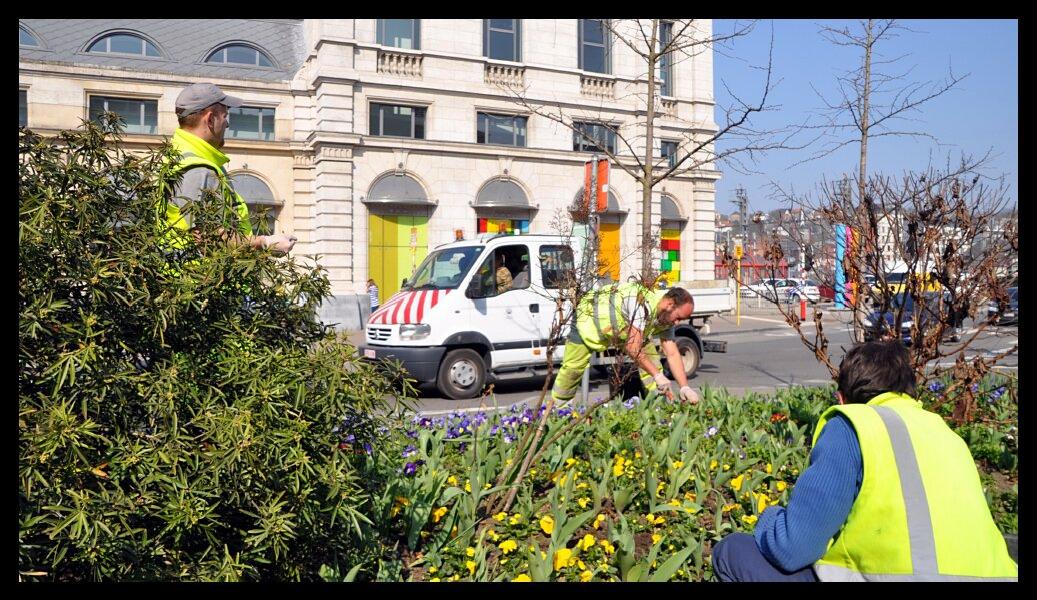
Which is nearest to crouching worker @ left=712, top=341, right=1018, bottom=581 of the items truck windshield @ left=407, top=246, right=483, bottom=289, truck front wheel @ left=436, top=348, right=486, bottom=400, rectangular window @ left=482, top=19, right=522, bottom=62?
truck front wheel @ left=436, top=348, right=486, bottom=400

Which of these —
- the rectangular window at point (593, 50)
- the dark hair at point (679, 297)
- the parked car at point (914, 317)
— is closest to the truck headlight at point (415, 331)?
the dark hair at point (679, 297)

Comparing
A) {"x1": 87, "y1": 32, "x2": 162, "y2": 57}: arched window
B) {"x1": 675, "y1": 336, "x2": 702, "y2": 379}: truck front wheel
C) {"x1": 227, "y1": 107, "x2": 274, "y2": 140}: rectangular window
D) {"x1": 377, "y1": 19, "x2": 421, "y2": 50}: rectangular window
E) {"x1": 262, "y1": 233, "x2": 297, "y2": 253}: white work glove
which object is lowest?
{"x1": 675, "y1": 336, "x2": 702, "y2": 379}: truck front wheel

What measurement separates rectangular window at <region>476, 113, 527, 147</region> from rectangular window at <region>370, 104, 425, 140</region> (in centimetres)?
185

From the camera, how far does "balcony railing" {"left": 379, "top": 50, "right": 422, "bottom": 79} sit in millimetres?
24625

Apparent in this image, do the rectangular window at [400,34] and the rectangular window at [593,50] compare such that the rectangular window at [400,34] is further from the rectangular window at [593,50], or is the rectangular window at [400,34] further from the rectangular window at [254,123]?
the rectangular window at [593,50]

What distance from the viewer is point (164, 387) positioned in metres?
2.56

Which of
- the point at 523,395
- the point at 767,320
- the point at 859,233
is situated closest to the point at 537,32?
the point at 767,320

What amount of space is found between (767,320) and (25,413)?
3006 centimetres

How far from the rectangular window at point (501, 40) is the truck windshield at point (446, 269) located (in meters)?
15.8

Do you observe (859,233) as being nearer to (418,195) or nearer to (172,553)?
(172,553)

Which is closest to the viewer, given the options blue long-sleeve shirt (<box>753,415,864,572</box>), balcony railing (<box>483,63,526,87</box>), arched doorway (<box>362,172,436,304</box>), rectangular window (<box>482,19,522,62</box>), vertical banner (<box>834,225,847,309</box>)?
blue long-sleeve shirt (<box>753,415,864,572</box>)

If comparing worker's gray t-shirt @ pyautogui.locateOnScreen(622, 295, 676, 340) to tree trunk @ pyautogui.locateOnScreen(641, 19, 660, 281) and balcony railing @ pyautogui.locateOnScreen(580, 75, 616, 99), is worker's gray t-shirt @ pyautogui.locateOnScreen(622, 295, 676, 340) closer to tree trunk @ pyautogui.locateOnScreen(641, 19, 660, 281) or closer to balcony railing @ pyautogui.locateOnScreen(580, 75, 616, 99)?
tree trunk @ pyautogui.locateOnScreen(641, 19, 660, 281)

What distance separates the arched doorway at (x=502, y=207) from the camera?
25.9 meters

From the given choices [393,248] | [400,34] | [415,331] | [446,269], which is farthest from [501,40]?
[415,331]
